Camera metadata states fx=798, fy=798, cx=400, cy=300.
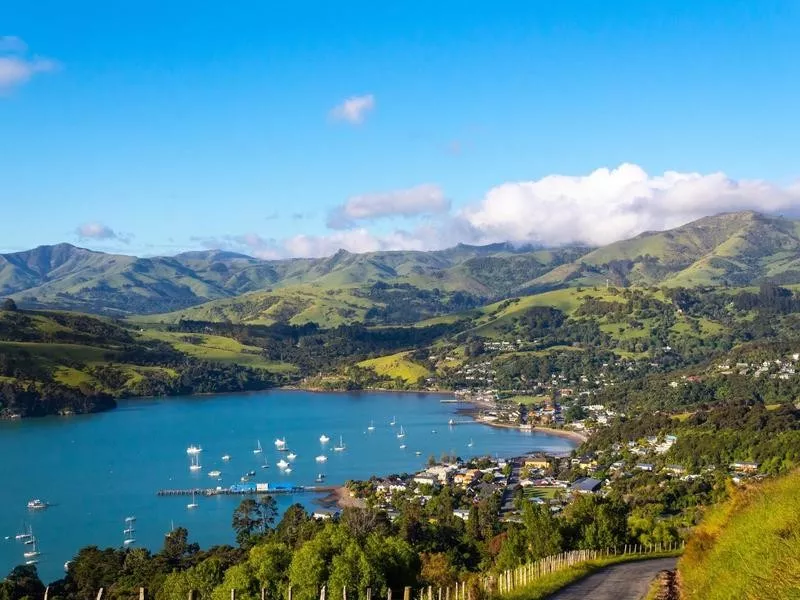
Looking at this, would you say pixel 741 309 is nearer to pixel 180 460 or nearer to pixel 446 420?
pixel 446 420

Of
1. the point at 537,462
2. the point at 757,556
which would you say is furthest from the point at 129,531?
the point at 757,556

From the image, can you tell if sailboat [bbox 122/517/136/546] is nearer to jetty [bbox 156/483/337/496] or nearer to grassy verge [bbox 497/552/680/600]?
jetty [bbox 156/483/337/496]

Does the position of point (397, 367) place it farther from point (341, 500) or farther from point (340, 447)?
point (341, 500)

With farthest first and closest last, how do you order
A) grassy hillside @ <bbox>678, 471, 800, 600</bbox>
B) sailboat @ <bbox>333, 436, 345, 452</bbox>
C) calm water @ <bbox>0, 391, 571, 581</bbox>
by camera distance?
sailboat @ <bbox>333, 436, 345, 452</bbox> < calm water @ <bbox>0, 391, 571, 581</bbox> < grassy hillside @ <bbox>678, 471, 800, 600</bbox>

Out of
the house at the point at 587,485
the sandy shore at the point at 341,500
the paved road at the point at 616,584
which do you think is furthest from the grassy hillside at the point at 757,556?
the house at the point at 587,485

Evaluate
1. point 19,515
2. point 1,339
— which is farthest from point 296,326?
point 19,515

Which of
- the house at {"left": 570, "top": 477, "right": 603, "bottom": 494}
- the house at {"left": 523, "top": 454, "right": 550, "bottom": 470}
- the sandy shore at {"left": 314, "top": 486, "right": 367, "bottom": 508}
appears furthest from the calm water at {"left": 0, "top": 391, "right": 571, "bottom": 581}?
the house at {"left": 570, "top": 477, "right": 603, "bottom": 494}

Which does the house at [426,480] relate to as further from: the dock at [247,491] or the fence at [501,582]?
the fence at [501,582]
